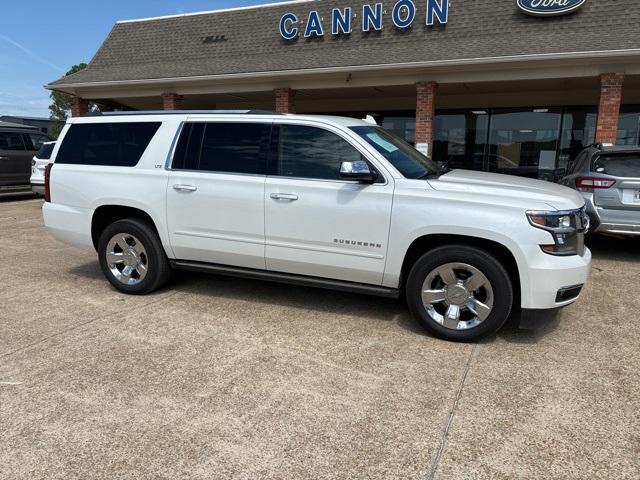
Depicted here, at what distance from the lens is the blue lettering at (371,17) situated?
12938 mm

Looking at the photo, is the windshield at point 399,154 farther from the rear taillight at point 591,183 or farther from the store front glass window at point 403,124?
the store front glass window at point 403,124

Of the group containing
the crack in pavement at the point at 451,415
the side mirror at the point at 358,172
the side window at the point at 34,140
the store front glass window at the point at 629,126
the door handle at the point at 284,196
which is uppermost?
the store front glass window at the point at 629,126

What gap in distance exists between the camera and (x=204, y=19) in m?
15.7

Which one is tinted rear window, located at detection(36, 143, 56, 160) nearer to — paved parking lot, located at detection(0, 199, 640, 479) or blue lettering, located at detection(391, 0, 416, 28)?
paved parking lot, located at detection(0, 199, 640, 479)

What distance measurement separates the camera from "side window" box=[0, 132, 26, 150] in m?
14.2

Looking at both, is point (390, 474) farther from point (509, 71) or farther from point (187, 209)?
point (509, 71)

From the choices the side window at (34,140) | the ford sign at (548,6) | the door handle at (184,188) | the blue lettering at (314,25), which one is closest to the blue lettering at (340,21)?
the blue lettering at (314,25)

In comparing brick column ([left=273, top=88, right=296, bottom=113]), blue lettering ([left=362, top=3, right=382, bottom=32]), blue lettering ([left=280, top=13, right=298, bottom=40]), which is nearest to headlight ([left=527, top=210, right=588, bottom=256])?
brick column ([left=273, top=88, right=296, bottom=113])

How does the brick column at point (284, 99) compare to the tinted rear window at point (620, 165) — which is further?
the brick column at point (284, 99)

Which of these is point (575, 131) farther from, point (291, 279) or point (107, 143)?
point (107, 143)

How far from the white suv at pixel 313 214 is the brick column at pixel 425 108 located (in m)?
6.87

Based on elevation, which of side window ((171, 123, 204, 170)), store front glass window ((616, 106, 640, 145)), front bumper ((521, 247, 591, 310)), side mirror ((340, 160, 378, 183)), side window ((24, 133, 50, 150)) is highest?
store front glass window ((616, 106, 640, 145))

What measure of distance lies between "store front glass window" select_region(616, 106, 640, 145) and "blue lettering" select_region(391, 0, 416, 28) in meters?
6.14

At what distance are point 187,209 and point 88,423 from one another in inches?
95.2
